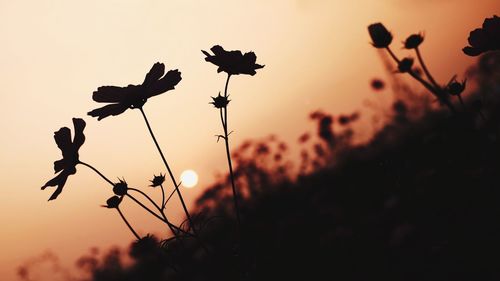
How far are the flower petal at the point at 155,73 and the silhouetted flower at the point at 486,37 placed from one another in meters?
1.42

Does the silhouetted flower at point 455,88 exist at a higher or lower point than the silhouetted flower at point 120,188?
lower

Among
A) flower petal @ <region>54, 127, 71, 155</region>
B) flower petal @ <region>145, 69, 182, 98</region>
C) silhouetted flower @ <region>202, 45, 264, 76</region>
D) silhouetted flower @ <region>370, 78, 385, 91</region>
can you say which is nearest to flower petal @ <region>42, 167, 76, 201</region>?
flower petal @ <region>54, 127, 71, 155</region>

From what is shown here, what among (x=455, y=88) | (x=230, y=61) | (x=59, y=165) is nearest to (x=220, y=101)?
(x=230, y=61)

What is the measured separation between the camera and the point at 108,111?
5.60 feet

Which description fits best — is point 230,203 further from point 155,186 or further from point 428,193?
point 155,186

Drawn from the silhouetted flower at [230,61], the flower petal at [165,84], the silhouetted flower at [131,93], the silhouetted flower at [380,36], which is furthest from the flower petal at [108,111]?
the silhouetted flower at [380,36]

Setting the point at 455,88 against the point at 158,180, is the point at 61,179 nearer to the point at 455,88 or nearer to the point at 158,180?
the point at 158,180

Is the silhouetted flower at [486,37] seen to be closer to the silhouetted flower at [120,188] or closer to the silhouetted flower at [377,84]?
the silhouetted flower at [120,188]

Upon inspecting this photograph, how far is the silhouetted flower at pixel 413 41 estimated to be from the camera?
6.11 feet

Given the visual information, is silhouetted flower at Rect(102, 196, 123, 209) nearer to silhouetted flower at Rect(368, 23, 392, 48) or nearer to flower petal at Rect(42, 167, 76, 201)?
flower petal at Rect(42, 167, 76, 201)

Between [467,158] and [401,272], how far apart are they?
1.29 metres

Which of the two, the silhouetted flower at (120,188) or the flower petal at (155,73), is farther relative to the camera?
the flower petal at (155,73)

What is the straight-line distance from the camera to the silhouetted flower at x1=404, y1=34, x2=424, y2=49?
186cm

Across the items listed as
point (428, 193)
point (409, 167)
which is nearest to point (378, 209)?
point (409, 167)
